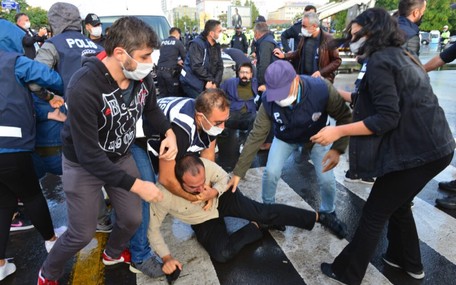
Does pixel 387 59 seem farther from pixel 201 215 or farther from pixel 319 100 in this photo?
pixel 201 215

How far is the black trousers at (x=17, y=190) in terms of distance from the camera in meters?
2.44

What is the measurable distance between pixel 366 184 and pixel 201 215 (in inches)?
89.7

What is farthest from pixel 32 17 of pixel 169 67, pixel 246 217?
pixel 246 217

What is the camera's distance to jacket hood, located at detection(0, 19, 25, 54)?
249 centimetres

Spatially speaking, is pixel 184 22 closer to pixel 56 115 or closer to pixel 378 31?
pixel 56 115

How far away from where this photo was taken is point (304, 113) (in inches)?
110

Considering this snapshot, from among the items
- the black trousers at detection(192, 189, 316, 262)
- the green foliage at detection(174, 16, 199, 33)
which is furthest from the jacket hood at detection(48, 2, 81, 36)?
the green foliage at detection(174, 16, 199, 33)

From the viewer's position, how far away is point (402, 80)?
191 cm

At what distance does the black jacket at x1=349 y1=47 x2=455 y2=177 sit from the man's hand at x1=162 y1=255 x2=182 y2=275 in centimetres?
150

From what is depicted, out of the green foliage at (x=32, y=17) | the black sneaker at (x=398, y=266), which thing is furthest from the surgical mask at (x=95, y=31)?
the green foliage at (x=32, y=17)

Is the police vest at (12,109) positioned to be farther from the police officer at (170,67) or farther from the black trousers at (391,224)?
the police officer at (170,67)

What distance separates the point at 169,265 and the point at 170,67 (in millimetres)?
4862

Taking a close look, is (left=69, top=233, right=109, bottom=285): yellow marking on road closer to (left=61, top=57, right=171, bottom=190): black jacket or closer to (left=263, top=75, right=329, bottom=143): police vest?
(left=61, top=57, right=171, bottom=190): black jacket

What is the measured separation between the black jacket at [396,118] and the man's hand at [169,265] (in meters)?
1.50
